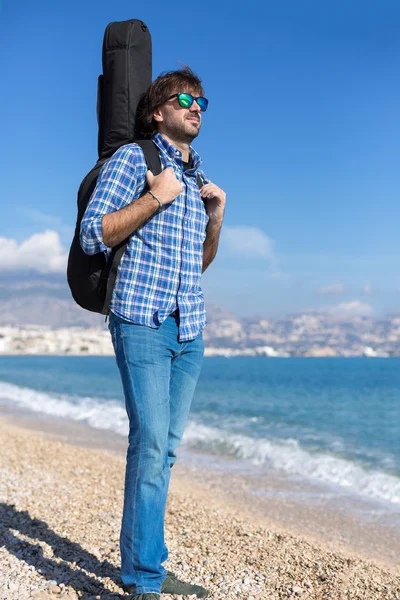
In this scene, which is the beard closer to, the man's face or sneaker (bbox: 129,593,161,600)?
the man's face

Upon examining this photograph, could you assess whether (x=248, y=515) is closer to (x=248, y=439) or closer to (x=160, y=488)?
(x=160, y=488)

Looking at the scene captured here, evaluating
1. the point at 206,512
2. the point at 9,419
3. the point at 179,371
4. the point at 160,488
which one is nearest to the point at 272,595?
the point at 160,488

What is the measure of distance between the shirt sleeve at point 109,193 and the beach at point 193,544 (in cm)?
185

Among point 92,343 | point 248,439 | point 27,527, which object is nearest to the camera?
point 27,527

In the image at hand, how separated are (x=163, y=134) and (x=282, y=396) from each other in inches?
1383

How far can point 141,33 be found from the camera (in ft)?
10.9

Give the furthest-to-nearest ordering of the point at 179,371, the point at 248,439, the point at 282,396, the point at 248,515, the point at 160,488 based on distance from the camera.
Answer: the point at 282,396
the point at 248,439
the point at 248,515
the point at 179,371
the point at 160,488

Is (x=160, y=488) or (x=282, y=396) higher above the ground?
(x=160, y=488)

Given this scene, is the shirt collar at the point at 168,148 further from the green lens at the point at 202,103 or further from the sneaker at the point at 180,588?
the sneaker at the point at 180,588

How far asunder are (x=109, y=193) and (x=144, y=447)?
3.90 feet

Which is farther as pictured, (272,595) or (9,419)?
(9,419)

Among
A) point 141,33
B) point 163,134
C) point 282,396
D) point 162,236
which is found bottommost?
point 282,396

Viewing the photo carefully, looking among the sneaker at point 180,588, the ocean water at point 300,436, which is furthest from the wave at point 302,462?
the sneaker at point 180,588

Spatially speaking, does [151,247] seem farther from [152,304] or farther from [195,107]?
[195,107]
